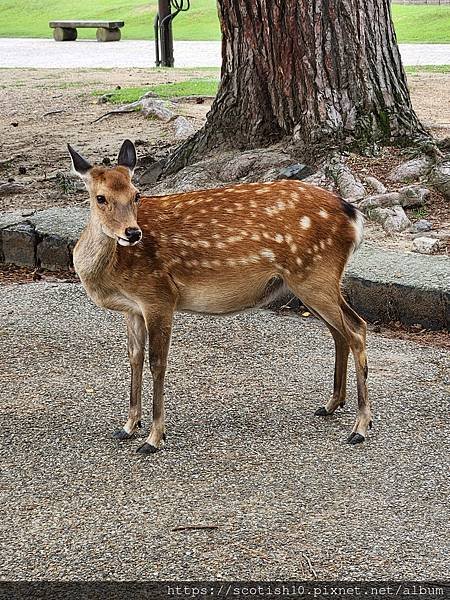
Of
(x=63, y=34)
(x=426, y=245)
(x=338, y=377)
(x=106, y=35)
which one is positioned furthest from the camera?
(x=63, y=34)

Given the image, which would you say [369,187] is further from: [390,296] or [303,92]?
[390,296]

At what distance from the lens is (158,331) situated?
189 inches

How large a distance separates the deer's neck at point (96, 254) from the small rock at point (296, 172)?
11.5ft

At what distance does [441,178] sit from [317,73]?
120 centimetres

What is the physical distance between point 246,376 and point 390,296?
1.20 m

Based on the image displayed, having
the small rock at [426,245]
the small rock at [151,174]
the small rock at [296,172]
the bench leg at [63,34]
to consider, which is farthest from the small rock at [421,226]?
the bench leg at [63,34]

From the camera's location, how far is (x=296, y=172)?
26.8 feet

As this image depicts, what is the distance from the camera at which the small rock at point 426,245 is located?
23.6 ft

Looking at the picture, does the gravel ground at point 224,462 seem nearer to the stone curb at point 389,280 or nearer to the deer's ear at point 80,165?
the stone curb at point 389,280

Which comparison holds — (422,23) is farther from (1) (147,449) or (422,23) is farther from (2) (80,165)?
(1) (147,449)

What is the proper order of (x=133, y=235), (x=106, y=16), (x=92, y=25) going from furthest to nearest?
(x=106, y=16), (x=92, y=25), (x=133, y=235)

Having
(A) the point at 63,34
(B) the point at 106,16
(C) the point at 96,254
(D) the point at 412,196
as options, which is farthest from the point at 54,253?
(B) the point at 106,16

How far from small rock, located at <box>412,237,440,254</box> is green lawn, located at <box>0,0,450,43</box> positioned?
2051 centimetres

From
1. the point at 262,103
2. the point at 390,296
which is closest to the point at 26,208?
the point at 262,103
